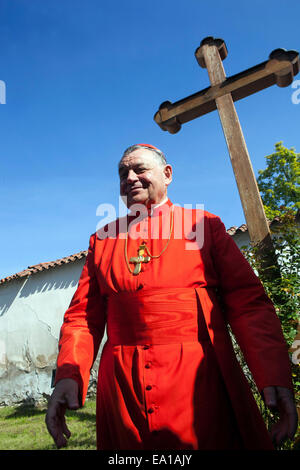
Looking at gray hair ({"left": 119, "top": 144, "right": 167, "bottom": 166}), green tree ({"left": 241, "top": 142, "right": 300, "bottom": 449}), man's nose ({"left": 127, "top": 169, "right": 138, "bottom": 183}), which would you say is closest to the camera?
man's nose ({"left": 127, "top": 169, "right": 138, "bottom": 183})

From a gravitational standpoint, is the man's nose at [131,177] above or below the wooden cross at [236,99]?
below

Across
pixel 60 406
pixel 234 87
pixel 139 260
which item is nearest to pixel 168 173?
pixel 139 260

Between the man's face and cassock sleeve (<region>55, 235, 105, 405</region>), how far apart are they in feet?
1.33

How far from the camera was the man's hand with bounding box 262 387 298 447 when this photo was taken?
1.22 meters

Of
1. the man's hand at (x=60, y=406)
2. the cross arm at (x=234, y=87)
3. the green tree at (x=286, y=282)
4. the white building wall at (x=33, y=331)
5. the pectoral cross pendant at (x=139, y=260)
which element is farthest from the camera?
the white building wall at (x=33, y=331)

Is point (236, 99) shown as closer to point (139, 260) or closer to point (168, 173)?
point (168, 173)

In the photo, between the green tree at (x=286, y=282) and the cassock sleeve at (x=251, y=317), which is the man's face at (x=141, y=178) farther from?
the green tree at (x=286, y=282)

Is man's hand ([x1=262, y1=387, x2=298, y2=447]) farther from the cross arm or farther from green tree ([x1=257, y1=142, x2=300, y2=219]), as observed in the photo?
green tree ([x1=257, y1=142, x2=300, y2=219])

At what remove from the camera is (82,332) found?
1.61 metres

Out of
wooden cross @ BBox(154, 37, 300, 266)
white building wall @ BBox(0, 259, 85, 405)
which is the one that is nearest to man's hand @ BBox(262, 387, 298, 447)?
wooden cross @ BBox(154, 37, 300, 266)

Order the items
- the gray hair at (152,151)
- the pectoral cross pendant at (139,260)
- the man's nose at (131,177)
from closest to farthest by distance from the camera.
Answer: the pectoral cross pendant at (139,260), the man's nose at (131,177), the gray hair at (152,151)

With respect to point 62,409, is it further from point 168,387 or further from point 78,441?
point 78,441

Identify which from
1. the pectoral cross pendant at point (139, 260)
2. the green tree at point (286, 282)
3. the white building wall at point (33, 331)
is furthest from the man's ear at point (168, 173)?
the white building wall at point (33, 331)

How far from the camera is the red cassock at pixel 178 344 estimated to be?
129 centimetres
